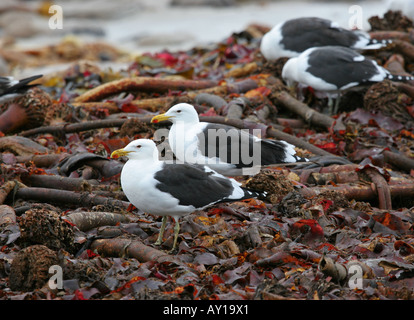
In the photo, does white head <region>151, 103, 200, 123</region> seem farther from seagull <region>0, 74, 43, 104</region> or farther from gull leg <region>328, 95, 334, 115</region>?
gull leg <region>328, 95, 334, 115</region>

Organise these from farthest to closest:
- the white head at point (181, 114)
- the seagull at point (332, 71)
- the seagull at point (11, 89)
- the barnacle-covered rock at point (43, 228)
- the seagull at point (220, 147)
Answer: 1. the seagull at point (332, 71)
2. the seagull at point (11, 89)
3. the white head at point (181, 114)
4. the seagull at point (220, 147)
5. the barnacle-covered rock at point (43, 228)

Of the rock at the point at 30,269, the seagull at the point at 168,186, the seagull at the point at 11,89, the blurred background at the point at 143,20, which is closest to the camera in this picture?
the rock at the point at 30,269

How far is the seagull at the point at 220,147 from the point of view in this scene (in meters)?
6.14

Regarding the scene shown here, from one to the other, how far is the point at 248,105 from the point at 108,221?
3255mm

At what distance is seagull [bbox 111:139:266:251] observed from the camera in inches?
192

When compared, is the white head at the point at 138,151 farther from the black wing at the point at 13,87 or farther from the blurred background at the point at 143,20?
the blurred background at the point at 143,20

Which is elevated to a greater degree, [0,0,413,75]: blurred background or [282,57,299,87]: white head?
[282,57,299,87]: white head

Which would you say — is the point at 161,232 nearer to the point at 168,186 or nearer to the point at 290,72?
the point at 168,186

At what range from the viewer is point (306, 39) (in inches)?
380

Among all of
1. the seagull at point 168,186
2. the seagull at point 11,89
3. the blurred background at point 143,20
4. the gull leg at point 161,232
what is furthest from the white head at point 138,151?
the blurred background at point 143,20

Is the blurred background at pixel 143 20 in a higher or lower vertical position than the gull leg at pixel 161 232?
lower

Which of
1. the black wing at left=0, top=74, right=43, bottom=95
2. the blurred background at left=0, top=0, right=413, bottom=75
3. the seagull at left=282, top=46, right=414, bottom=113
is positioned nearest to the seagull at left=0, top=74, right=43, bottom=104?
the black wing at left=0, top=74, right=43, bottom=95

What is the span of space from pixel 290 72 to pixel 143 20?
17.7 m

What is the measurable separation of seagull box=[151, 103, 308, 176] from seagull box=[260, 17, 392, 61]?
143 inches
